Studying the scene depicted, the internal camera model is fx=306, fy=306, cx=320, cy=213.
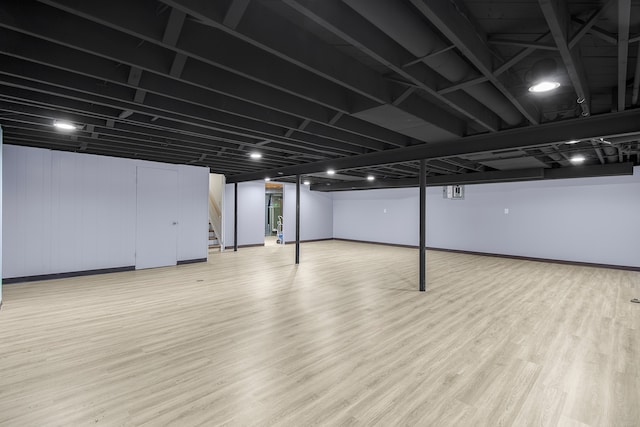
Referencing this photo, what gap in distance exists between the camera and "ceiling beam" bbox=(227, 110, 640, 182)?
3463mm

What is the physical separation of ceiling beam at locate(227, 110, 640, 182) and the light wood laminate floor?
7.55 ft

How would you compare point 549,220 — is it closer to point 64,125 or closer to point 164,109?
point 164,109

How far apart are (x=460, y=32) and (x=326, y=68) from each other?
3.19 ft

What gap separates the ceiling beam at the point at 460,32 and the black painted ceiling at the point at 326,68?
0.01m

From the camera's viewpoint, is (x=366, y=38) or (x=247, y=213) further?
(x=247, y=213)

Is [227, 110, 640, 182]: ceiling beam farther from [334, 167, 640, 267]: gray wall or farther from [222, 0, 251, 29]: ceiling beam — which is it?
[334, 167, 640, 267]: gray wall

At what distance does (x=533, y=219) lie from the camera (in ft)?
28.4

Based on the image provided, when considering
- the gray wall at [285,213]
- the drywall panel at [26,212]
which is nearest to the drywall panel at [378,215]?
the gray wall at [285,213]

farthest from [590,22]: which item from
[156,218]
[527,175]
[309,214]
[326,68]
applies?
[309,214]

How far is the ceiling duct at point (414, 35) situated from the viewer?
1773 millimetres

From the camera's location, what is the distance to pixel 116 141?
524 cm

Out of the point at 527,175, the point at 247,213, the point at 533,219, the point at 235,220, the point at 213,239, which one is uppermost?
the point at 527,175

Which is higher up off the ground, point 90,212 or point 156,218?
point 90,212

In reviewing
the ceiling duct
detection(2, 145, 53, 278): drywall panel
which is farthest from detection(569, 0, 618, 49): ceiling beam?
detection(2, 145, 53, 278): drywall panel
